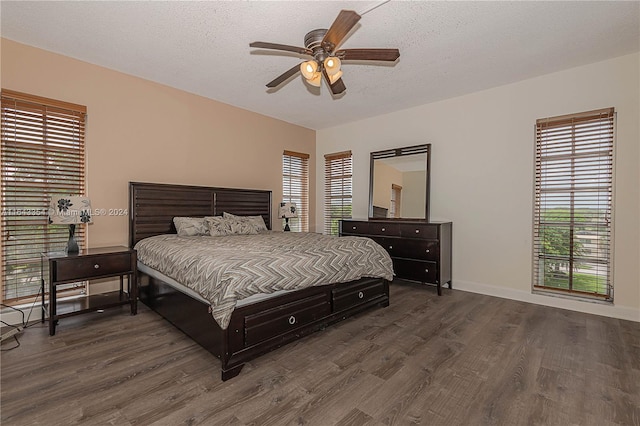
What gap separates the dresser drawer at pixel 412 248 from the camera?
410 centimetres

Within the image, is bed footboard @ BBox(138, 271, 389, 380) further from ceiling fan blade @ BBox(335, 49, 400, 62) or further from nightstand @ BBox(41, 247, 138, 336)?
ceiling fan blade @ BBox(335, 49, 400, 62)

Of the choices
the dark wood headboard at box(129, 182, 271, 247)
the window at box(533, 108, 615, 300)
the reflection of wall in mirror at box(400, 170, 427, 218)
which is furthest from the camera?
the reflection of wall in mirror at box(400, 170, 427, 218)

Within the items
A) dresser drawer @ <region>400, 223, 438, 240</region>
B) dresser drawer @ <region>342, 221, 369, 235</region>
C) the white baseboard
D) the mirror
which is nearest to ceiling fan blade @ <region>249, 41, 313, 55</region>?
dresser drawer @ <region>400, 223, 438, 240</region>

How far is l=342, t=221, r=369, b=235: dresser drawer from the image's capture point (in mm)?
4871

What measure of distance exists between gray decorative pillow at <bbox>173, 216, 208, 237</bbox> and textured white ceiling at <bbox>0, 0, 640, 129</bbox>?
6.00 ft

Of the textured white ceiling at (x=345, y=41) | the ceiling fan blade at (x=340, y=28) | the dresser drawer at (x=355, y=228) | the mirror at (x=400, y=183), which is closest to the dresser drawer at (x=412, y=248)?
the dresser drawer at (x=355, y=228)

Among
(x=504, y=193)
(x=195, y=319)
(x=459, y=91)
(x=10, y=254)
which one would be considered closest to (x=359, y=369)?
(x=195, y=319)

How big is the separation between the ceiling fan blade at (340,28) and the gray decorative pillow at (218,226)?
8.40 feet

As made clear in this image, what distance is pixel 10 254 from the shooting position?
3.01m

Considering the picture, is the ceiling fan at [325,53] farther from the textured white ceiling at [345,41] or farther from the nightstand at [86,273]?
the nightstand at [86,273]

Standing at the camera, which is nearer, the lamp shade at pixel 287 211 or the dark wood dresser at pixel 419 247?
the dark wood dresser at pixel 419 247

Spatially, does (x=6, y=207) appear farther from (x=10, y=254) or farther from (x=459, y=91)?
(x=459, y=91)

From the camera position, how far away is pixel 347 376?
2.12 m

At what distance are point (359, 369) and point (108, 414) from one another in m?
1.59
